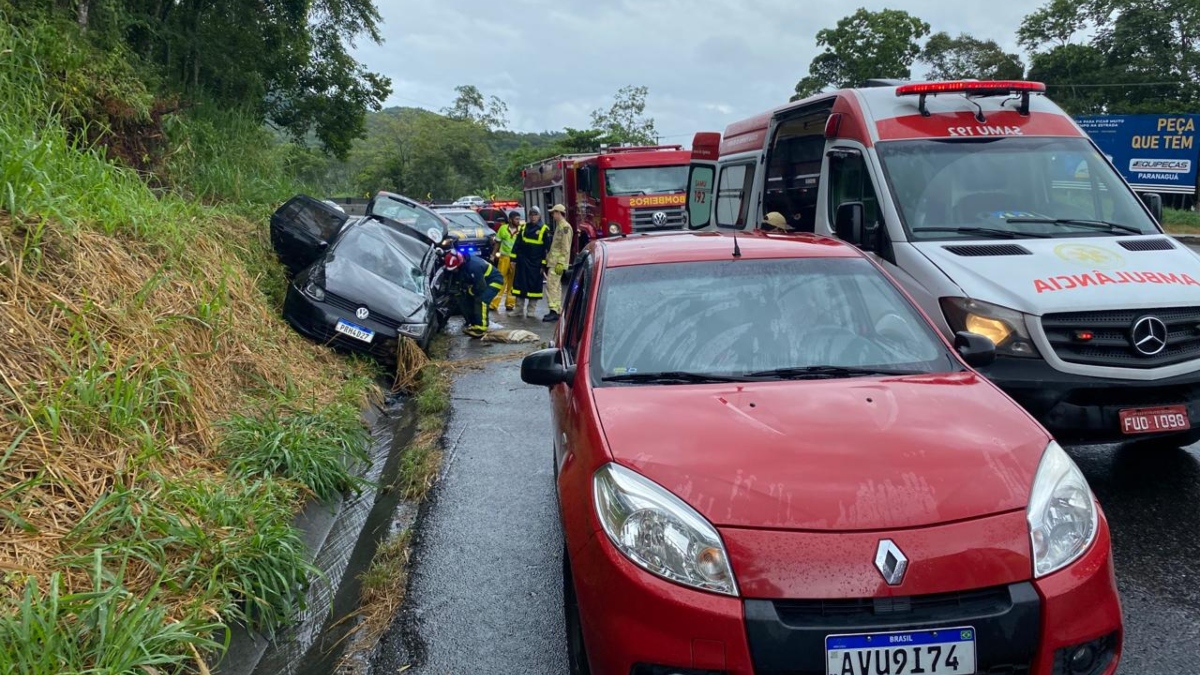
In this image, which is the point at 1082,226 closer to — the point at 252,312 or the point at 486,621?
the point at 486,621

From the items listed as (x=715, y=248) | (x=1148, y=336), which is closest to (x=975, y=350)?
(x=715, y=248)

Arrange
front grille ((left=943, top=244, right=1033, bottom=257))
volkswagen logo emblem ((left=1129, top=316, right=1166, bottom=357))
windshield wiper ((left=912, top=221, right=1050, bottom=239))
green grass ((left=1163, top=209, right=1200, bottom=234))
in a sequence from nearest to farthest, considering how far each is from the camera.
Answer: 1. volkswagen logo emblem ((left=1129, top=316, right=1166, bottom=357))
2. front grille ((left=943, top=244, right=1033, bottom=257))
3. windshield wiper ((left=912, top=221, right=1050, bottom=239))
4. green grass ((left=1163, top=209, right=1200, bottom=234))

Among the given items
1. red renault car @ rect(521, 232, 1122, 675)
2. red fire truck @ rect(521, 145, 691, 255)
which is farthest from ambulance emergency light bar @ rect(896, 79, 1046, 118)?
red fire truck @ rect(521, 145, 691, 255)

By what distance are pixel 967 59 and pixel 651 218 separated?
3483 cm

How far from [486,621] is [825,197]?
4733mm

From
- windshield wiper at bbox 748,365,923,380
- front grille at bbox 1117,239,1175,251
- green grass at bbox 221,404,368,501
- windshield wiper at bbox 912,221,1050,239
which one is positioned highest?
windshield wiper at bbox 912,221,1050,239

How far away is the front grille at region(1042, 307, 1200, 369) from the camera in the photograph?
494 cm

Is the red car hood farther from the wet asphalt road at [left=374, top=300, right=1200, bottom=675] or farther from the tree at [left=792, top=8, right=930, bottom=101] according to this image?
the tree at [left=792, top=8, right=930, bottom=101]

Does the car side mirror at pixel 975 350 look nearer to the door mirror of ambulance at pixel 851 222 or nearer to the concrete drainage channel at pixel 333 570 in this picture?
the door mirror of ambulance at pixel 851 222

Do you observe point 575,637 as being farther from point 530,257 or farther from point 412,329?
point 530,257

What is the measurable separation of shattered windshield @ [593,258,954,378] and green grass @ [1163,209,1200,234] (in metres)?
30.2

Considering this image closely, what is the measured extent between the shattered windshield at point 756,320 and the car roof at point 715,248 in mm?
58

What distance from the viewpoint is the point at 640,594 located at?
2.64 metres

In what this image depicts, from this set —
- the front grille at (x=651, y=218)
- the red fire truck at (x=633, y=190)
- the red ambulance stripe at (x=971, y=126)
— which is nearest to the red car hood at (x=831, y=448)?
the red ambulance stripe at (x=971, y=126)
